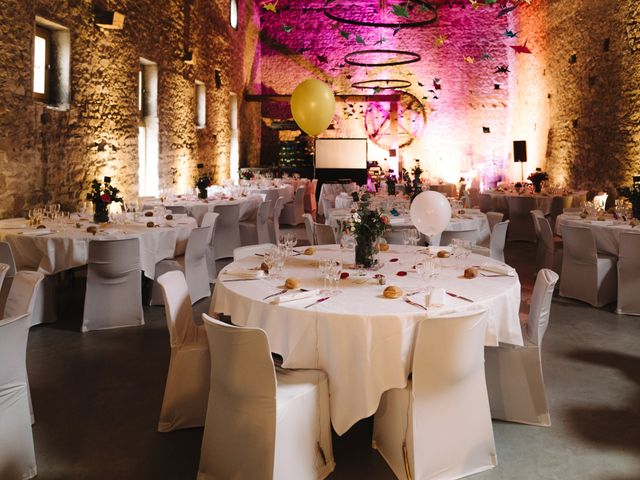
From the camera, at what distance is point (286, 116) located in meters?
18.4

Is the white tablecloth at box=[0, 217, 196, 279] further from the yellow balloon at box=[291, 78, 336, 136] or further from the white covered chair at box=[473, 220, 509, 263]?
the white covered chair at box=[473, 220, 509, 263]

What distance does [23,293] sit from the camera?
2865mm

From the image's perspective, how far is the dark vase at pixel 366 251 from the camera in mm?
3684

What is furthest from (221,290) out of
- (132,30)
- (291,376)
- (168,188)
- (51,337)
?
(168,188)

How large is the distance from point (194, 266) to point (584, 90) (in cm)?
936

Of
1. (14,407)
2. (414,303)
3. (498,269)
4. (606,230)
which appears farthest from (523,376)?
(606,230)

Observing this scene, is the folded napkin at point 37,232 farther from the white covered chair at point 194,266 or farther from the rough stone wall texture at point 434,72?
the rough stone wall texture at point 434,72

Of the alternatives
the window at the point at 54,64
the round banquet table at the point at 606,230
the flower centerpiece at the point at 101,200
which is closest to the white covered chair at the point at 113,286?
the flower centerpiece at the point at 101,200

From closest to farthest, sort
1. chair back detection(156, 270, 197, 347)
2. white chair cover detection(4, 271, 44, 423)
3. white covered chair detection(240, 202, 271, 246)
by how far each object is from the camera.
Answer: white chair cover detection(4, 271, 44, 423), chair back detection(156, 270, 197, 347), white covered chair detection(240, 202, 271, 246)

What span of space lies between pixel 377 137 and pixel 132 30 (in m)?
10.3

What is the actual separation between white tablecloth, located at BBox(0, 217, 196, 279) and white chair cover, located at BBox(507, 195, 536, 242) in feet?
22.0

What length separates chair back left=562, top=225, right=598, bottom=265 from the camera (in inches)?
232

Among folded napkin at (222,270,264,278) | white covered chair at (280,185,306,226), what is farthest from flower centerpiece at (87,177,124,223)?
white covered chair at (280,185,306,226)

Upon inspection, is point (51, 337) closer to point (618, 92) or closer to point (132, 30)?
point (132, 30)
